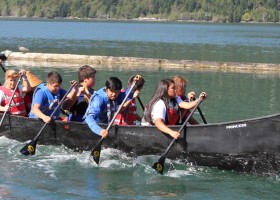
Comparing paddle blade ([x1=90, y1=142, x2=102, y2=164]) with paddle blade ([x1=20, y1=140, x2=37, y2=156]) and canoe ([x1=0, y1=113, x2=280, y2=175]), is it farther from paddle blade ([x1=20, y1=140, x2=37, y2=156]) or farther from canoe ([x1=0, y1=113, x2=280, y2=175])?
paddle blade ([x1=20, y1=140, x2=37, y2=156])

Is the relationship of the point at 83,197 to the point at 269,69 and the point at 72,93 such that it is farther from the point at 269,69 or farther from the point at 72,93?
the point at 269,69

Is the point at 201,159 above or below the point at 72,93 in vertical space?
below

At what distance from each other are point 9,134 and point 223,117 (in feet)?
20.5

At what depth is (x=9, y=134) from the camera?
13500 mm

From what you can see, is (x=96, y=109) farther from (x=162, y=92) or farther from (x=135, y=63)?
(x=135, y=63)

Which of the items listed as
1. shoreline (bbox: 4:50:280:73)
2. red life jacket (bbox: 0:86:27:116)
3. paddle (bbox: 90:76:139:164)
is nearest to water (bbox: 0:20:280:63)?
shoreline (bbox: 4:50:280:73)

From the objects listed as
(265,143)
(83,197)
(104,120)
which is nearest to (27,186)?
(83,197)

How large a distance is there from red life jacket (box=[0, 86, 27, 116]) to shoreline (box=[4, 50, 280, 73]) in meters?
17.4

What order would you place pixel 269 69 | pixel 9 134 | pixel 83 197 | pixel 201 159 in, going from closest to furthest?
pixel 83 197 < pixel 201 159 < pixel 9 134 < pixel 269 69

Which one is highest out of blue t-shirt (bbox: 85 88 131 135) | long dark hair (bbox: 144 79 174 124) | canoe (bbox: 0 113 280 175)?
long dark hair (bbox: 144 79 174 124)

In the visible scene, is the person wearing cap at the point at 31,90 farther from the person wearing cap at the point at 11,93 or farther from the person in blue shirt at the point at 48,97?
the person in blue shirt at the point at 48,97

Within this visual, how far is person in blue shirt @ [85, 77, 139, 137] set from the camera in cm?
1175

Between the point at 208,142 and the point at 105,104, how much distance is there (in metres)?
1.90

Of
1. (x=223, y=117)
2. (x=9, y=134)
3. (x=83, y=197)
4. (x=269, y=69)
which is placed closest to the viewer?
(x=83, y=197)
